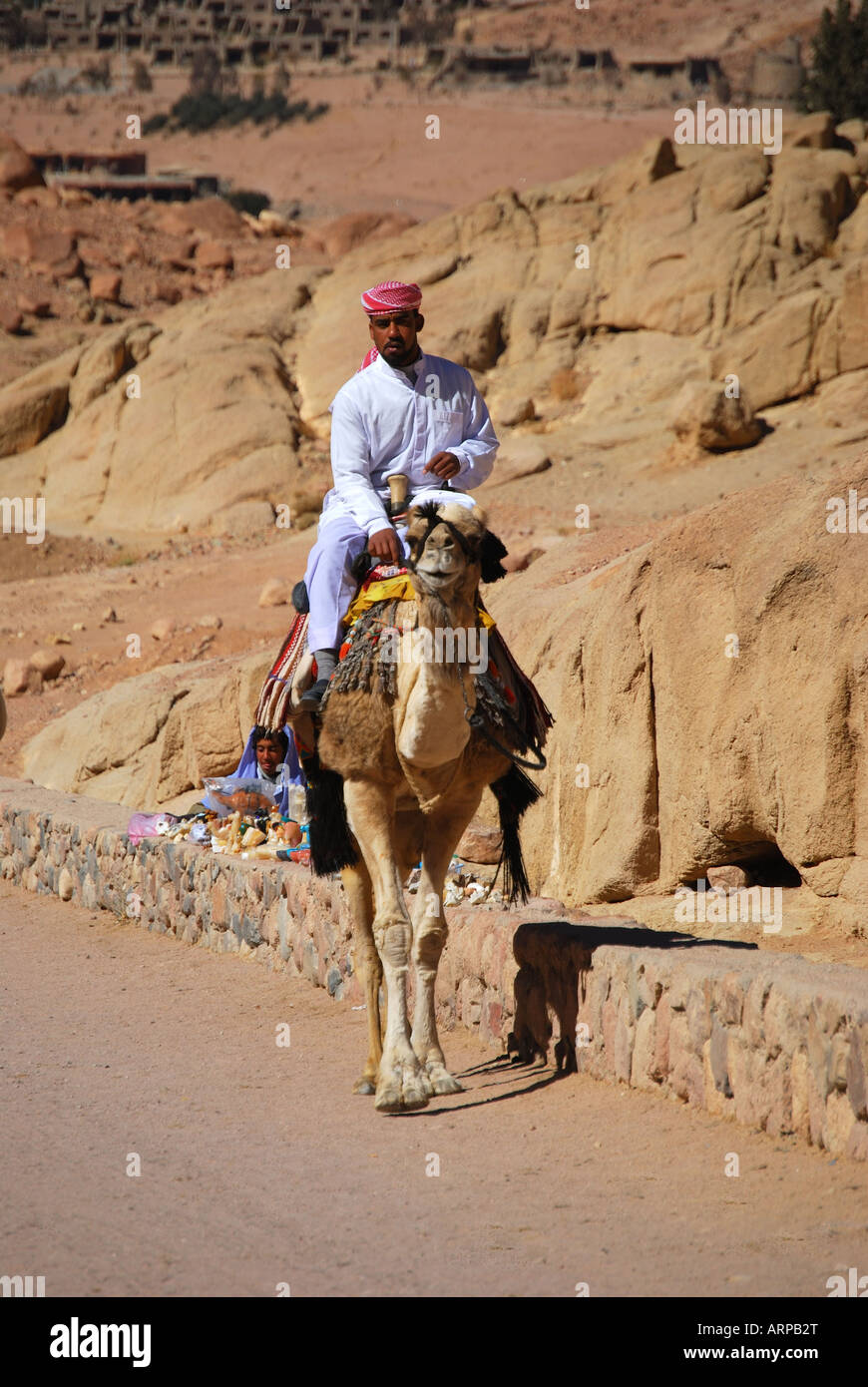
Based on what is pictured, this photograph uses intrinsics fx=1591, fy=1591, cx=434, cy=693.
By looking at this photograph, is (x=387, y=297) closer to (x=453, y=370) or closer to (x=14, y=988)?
(x=453, y=370)

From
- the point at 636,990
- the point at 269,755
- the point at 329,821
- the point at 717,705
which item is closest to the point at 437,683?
the point at 329,821

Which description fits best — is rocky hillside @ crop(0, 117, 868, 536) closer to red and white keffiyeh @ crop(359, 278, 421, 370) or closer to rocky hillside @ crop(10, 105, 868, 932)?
rocky hillside @ crop(10, 105, 868, 932)

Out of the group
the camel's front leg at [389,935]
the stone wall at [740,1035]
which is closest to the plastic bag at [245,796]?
the camel's front leg at [389,935]

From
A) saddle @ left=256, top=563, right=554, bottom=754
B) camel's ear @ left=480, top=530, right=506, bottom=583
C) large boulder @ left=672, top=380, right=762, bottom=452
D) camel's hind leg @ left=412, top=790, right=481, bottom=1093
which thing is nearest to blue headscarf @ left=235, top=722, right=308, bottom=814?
saddle @ left=256, top=563, right=554, bottom=754

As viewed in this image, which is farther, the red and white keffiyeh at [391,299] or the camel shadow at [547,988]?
the red and white keffiyeh at [391,299]

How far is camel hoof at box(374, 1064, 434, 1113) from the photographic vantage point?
19.2ft

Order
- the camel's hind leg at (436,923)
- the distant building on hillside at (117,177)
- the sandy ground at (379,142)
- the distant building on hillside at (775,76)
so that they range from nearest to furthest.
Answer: the camel's hind leg at (436,923)
the distant building on hillside at (117,177)
the distant building on hillside at (775,76)
the sandy ground at (379,142)

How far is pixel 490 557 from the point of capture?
6074 mm

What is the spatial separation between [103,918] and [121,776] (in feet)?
15.3

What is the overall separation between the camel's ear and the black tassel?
1068 mm

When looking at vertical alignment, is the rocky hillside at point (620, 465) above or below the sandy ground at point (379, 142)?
below

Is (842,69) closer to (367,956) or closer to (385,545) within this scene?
(385,545)

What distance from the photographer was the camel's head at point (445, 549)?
5582 millimetres

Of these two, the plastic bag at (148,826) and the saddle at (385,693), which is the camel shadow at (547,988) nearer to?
the saddle at (385,693)
